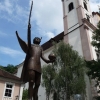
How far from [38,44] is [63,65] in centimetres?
1174

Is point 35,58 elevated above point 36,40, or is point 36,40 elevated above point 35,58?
point 36,40

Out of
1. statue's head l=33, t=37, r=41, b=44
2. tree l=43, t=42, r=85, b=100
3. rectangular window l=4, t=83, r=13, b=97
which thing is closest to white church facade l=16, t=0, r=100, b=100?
tree l=43, t=42, r=85, b=100

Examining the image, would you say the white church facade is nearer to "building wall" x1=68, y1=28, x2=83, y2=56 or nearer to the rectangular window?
"building wall" x1=68, y1=28, x2=83, y2=56

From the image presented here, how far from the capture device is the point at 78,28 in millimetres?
23172

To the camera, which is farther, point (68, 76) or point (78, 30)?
point (78, 30)

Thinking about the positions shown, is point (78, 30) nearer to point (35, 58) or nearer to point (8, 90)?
point (8, 90)

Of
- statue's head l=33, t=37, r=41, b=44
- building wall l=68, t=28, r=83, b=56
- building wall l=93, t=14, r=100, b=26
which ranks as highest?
building wall l=93, t=14, r=100, b=26

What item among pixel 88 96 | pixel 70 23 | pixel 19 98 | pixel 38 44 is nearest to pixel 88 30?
pixel 70 23

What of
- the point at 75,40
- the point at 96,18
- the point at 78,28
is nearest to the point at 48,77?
the point at 75,40

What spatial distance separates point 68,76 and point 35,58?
11188mm

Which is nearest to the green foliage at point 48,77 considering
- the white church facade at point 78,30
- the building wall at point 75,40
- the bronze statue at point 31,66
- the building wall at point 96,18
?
the white church facade at point 78,30

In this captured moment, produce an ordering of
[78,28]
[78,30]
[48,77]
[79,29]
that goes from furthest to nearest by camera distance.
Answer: [78,28]
[78,30]
[79,29]
[48,77]

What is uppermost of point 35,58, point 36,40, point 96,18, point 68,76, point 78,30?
point 96,18

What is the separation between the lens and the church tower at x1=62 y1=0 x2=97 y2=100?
19.8m
